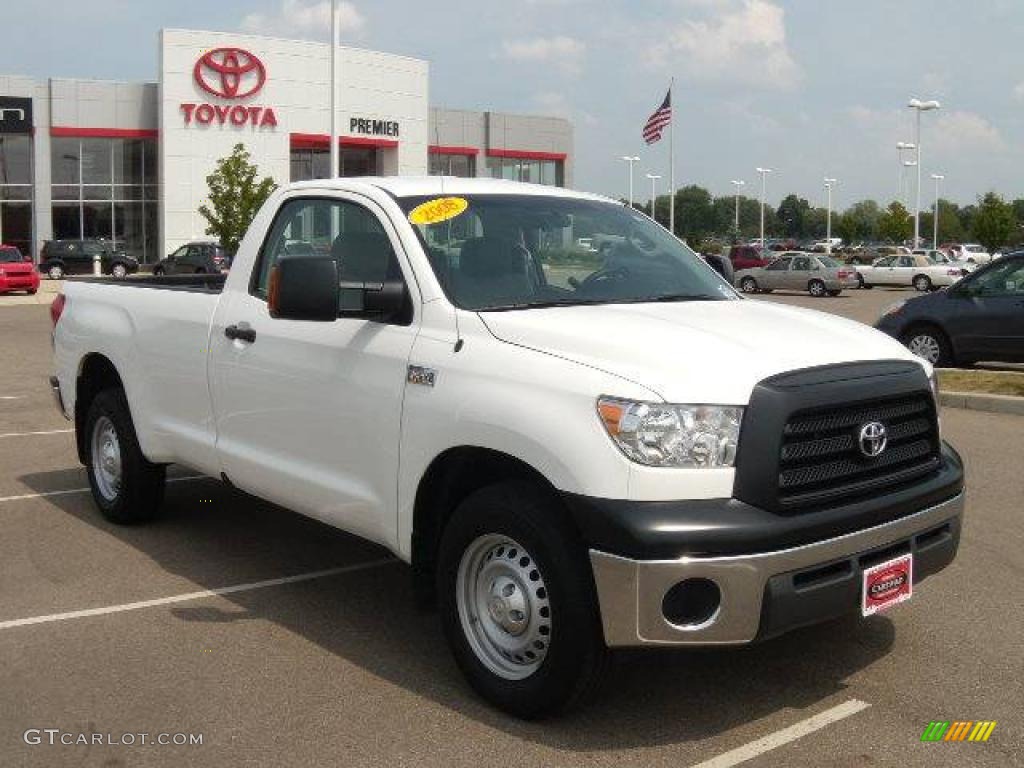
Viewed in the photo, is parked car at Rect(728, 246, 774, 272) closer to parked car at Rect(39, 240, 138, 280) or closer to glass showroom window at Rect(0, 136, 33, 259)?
parked car at Rect(39, 240, 138, 280)

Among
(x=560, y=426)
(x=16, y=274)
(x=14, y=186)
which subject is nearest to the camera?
(x=560, y=426)

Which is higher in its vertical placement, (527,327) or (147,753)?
(527,327)

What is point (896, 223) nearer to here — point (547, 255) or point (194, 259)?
point (194, 259)

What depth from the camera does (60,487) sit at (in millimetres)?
8219

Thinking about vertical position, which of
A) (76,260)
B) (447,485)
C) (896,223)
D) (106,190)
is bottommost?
(447,485)

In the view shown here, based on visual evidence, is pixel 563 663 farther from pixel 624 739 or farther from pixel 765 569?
pixel 765 569

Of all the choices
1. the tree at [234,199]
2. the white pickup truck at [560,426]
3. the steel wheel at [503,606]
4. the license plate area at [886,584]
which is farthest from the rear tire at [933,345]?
the tree at [234,199]

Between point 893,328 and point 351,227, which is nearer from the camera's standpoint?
point 351,227

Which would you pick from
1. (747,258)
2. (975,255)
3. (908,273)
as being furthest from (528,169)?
(908,273)

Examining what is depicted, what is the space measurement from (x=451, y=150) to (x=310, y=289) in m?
60.0

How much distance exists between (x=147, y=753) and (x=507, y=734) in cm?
120

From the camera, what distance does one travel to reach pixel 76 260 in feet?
159

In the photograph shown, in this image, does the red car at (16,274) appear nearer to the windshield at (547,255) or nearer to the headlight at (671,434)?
the windshield at (547,255)

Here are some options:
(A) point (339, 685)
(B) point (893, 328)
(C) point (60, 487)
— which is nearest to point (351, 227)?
(A) point (339, 685)
